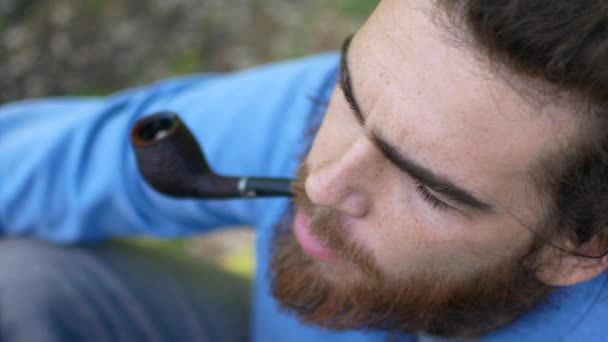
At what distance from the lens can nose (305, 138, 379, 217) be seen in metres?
0.87

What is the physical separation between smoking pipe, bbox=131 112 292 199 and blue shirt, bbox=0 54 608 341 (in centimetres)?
22

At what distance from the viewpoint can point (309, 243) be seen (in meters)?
1.06

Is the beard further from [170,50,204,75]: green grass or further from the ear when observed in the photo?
[170,50,204,75]: green grass

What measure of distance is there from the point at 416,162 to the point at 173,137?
1.61 feet

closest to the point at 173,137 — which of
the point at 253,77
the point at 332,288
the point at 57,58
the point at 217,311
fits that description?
the point at 332,288

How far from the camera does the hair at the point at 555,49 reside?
2.33 feet

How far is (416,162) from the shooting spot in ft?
2.66

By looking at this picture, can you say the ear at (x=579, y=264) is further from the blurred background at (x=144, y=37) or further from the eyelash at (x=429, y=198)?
the blurred background at (x=144, y=37)

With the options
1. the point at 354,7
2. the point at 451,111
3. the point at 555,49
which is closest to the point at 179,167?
the point at 451,111

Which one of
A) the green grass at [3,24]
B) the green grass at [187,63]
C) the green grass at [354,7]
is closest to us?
the green grass at [3,24]

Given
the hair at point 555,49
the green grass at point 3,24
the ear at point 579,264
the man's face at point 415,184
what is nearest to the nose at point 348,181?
the man's face at point 415,184

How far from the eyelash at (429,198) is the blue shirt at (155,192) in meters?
0.50

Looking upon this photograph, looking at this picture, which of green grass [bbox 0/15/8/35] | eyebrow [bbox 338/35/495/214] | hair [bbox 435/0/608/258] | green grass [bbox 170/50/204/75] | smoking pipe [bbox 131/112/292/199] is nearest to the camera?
hair [bbox 435/0/608/258]

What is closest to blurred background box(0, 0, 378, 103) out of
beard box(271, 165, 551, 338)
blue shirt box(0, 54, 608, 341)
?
blue shirt box(0, 54, 608, 341)
